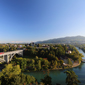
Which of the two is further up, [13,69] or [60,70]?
[13,69]

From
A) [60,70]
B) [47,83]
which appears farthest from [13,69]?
[60,70]

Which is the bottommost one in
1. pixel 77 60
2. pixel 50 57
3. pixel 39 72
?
pixel 39 72

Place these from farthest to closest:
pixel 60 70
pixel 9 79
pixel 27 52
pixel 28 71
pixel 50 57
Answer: pixel 27 52
pixel 50 57
pixel 60 70
pixel 28 71
pixel 9 79

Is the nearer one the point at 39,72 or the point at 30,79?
the point at 30,79

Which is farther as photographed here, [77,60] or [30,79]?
[77,60]

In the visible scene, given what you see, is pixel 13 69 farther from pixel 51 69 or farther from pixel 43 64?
pixel 51 69

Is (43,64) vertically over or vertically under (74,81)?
under

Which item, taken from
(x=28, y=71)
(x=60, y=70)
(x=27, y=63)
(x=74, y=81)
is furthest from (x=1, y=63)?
(x=74, y=81)

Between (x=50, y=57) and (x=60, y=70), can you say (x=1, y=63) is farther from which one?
(x=60, y=70)

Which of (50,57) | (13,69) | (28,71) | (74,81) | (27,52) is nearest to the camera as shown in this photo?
(74,81)
